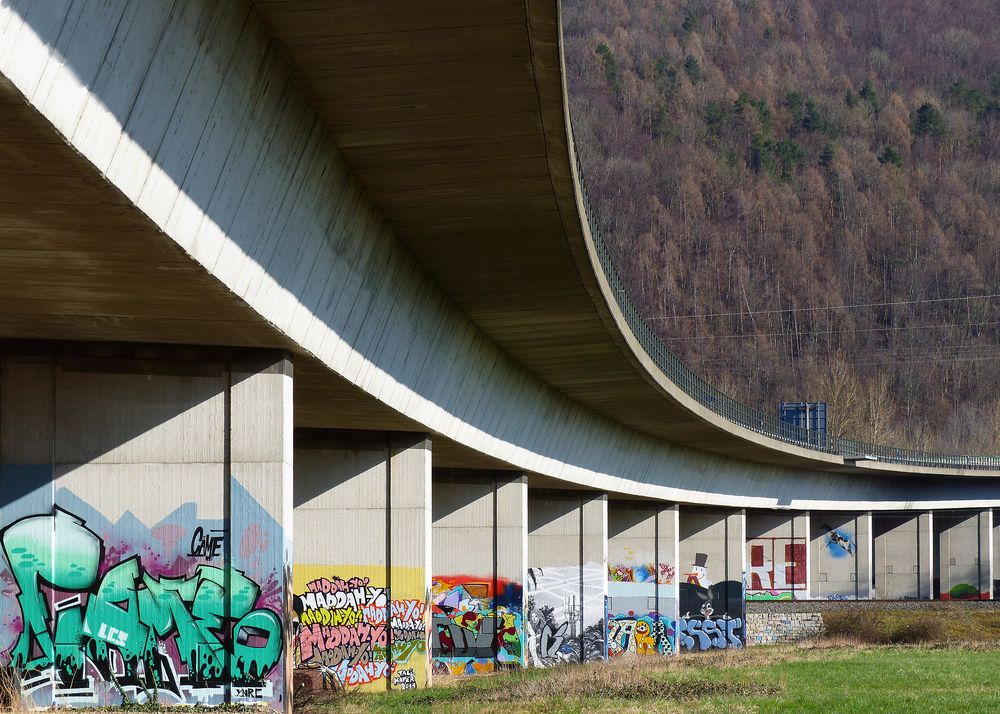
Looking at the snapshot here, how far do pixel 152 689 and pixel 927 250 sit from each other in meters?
185

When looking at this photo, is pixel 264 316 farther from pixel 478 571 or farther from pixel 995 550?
pixel 995 550

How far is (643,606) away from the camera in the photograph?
53156 millimetres

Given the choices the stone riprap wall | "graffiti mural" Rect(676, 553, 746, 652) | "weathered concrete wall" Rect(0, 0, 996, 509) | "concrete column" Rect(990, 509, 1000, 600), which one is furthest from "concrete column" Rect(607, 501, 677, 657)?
"concrete column" Rect(990, 509, 1000, 600)

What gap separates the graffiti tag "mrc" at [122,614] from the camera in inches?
647

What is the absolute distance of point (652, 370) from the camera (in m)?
31.1

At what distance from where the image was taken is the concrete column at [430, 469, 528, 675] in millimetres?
34625

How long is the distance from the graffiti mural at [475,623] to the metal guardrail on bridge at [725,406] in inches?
288

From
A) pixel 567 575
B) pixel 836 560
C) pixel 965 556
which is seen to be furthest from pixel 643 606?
pixel 965 556

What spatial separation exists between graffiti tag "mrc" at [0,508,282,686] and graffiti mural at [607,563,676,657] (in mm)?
36905

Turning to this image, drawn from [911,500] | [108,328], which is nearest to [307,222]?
[108,328]

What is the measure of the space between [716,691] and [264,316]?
1364cm

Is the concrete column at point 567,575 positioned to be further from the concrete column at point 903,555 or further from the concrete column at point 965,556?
the concrete column at point 965,556

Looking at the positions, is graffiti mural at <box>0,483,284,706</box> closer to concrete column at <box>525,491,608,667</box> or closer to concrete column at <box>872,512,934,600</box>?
concrete column at <box>525,491,608,667</box>

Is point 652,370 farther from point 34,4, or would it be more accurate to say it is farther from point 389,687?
point 34,4
